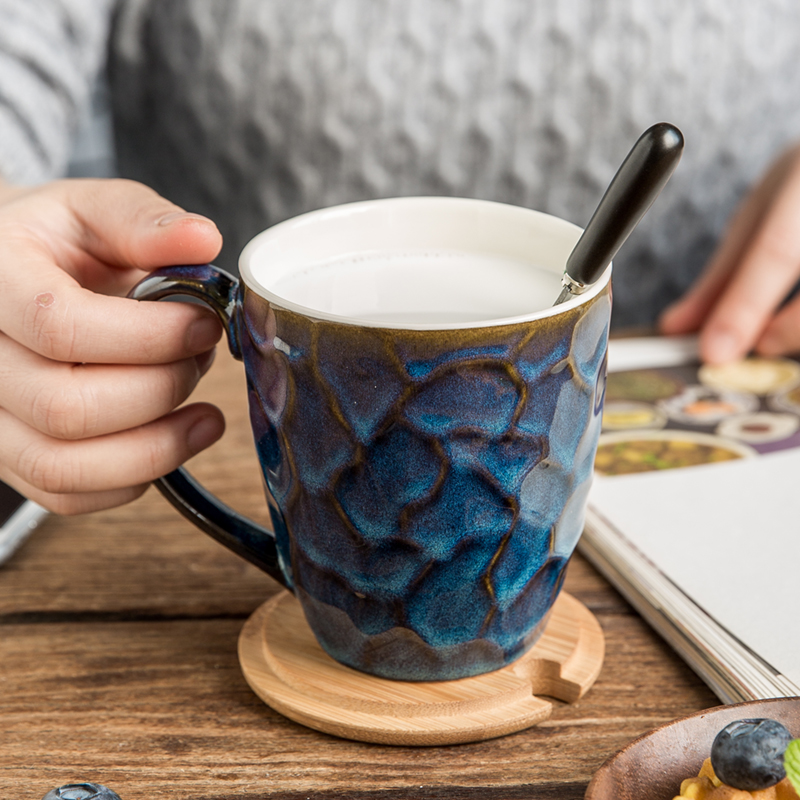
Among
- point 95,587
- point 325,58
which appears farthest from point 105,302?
point 325,58

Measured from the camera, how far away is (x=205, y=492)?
1.36 ft

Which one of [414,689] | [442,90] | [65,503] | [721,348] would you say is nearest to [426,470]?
[414,689]

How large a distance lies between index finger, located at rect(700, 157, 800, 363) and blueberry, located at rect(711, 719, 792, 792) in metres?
0.48

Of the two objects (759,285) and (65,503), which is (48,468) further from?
(759,285)

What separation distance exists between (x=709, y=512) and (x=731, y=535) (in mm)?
27

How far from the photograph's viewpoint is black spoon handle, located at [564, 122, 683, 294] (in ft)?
0.97

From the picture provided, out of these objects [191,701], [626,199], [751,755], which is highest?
[626,199]

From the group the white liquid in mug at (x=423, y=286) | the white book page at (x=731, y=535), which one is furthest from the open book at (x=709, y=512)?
the white liquid in mug at (x=423, y=286)

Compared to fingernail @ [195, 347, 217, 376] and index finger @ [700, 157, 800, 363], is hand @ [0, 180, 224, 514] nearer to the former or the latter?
fingernail @ [195, 347, 217, 376]

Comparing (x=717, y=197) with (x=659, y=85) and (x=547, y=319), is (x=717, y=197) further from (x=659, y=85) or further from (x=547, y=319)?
(x=547, y=319)

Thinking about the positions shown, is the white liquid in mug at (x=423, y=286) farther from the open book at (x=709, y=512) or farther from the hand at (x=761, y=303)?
the hand at (x=761, y=303)

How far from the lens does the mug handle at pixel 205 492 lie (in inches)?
14.4

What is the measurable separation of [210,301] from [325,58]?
644 millimetres

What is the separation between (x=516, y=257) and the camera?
16.1 inches
